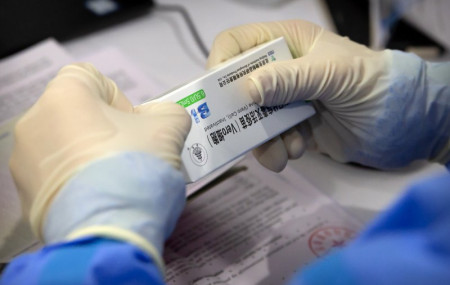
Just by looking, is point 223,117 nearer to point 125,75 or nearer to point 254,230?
point 254,230

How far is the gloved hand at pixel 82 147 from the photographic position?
34cm

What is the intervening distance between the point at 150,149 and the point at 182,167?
0.24ft

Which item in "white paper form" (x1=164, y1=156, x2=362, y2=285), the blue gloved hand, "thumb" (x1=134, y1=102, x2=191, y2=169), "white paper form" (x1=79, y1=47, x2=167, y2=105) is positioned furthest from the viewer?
"white paper form" (x1=79, y1=47, x2=167, y2=105)

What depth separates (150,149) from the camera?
38 centimetres

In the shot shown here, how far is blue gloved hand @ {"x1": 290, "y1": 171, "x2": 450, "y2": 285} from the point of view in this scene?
0.25 m

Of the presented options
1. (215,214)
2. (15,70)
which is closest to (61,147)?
(215,214)

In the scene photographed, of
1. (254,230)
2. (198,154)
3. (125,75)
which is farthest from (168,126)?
(125,75)

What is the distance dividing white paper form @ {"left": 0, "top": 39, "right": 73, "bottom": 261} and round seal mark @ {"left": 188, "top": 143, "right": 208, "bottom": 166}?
260 mm

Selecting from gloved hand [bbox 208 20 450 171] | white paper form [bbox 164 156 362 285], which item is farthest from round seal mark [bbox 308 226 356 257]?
gloved hand [bbox 208 20 450 171]

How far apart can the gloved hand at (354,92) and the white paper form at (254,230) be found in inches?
3.0

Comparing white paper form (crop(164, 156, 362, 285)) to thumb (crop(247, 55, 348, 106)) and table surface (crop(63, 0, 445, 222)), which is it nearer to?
table surface (crop(63, 0, 445, 222))

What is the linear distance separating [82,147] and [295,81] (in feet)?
0.79

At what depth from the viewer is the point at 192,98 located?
18.0 inches

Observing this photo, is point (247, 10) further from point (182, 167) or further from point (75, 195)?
point (75, 195)
